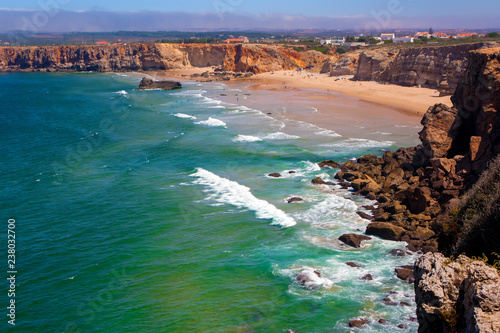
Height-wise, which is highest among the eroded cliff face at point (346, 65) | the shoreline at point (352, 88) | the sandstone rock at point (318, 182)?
the eroded cliff face at point (346, 65)

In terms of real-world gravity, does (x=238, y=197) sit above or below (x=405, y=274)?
below

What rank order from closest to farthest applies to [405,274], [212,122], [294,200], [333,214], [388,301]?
[388,301] → [405,274] → [333,214] → [294,200] → [212,122]

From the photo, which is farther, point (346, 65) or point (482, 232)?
point (346, 65)

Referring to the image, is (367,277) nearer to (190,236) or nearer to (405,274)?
(405,274)

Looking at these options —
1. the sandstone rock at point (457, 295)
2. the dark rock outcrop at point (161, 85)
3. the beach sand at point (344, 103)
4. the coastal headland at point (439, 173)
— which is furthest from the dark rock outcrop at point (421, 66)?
the sandstone rock at point (457, 295)

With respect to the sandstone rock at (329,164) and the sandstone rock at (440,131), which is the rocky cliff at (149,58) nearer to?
the sandstone rock at (329,164)

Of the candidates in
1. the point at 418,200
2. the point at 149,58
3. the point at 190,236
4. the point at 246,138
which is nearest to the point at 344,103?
the point at 246,138

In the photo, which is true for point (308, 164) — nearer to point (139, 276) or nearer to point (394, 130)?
point (394, 130)

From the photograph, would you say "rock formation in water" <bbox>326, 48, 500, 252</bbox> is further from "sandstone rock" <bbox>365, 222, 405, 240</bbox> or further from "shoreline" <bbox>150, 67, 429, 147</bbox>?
"shoreline" <bbox>150, 67, 429, 147</bbox>
